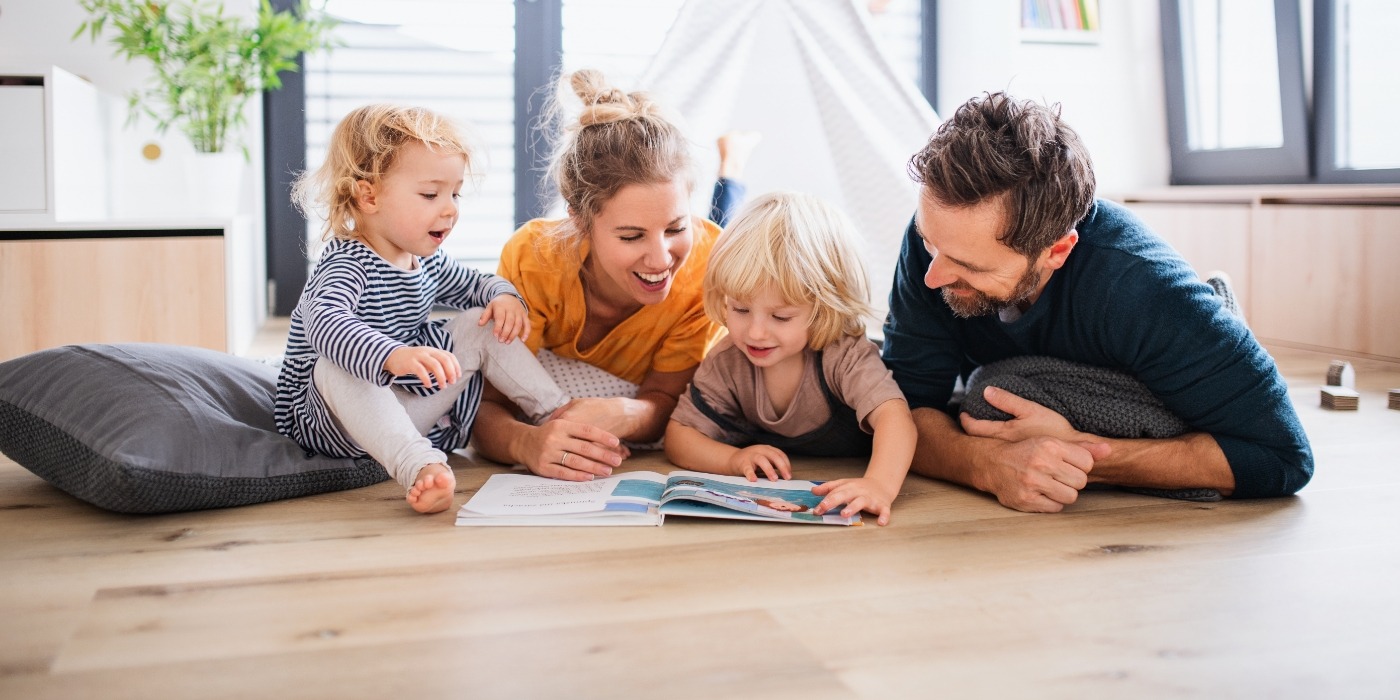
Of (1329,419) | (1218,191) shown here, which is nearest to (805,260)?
(1329,419)

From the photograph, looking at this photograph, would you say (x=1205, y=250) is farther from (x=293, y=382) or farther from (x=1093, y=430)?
(x=293, y=382)

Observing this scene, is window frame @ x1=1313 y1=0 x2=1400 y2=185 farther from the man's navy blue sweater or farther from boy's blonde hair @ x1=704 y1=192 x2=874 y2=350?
boy's blonde hair @ x1=704 y1=192 x2=874 y2=350

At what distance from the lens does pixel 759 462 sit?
152cm

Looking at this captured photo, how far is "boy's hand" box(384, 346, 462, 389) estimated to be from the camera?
130 cm

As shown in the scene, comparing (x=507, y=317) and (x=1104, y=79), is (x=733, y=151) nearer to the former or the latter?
(x=507, y=317)

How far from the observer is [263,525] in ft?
4.39

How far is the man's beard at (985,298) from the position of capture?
137 centimetres

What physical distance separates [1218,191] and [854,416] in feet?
6.96

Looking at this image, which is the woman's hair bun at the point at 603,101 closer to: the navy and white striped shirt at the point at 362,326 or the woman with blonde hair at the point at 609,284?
the woman with blonde hair at the point at 609,284

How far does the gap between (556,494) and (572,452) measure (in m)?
0.10

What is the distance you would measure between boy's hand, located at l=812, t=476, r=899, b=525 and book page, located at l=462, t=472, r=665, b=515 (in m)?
0.21

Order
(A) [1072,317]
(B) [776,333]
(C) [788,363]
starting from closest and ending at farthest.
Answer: (A) [1072,317]
(B) [776,333]
(C) [788,363]

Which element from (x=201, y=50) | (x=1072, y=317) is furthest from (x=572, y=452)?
(x=201, y=50)

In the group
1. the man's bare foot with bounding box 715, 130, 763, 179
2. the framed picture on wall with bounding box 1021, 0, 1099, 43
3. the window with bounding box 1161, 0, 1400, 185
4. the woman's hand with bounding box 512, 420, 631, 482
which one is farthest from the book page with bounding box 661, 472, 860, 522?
the framed picture on wall with bounding box 1021, 0, 1099, 43
